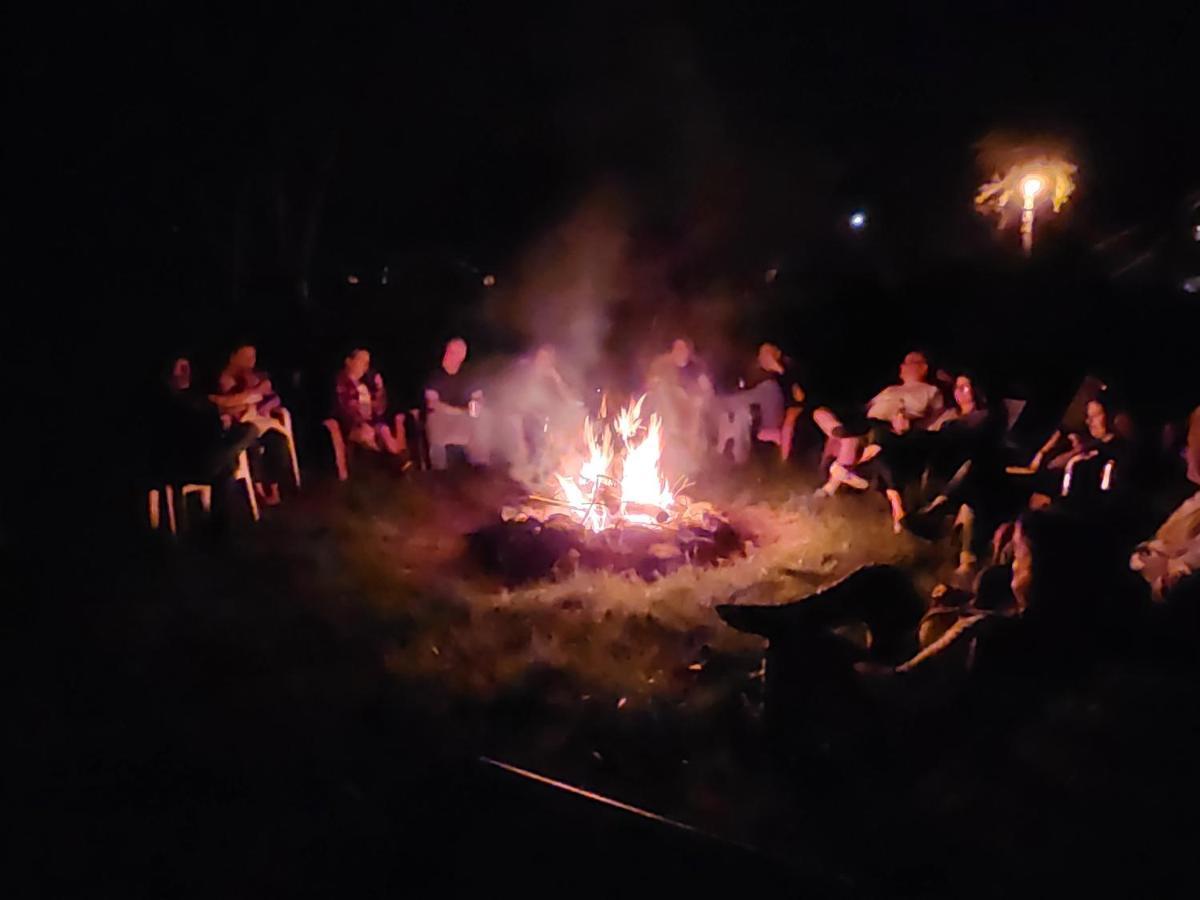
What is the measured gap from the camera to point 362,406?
24.7ft

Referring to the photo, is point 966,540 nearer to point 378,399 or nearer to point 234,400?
point 378,399

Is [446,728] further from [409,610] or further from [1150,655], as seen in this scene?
[1150,655]

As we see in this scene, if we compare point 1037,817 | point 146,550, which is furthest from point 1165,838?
point 146,550

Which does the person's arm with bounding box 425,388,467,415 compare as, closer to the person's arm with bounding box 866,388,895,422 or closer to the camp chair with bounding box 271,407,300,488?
the camp chair with bounding box 271,407,300,488

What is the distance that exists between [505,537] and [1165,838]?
374 cm

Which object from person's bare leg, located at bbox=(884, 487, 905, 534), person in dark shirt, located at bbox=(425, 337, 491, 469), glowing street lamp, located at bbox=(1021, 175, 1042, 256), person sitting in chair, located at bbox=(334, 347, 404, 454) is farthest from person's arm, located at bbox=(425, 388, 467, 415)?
glowing street lamp, located at bbox=(1021, 175, 1042, 256)

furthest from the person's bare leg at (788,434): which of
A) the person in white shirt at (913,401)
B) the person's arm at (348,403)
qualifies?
the person's arm at (348,403)

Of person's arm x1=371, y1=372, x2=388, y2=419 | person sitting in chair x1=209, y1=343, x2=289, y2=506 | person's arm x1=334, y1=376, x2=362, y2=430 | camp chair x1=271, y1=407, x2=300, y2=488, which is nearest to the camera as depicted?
person sitting in chair x1=209, y1=343, x2=289, y2=506

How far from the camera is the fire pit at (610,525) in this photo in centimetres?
578

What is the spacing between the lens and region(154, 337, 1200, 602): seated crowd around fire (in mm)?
5867

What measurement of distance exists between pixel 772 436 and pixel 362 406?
344cm

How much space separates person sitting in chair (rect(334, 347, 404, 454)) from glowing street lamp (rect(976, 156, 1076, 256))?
222 inches

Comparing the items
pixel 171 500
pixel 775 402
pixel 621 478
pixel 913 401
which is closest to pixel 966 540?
pixel 913 401

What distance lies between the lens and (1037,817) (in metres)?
3.67
